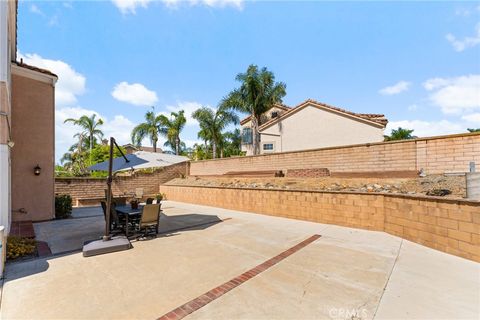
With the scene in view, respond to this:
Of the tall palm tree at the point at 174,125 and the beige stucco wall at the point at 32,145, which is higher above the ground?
the tall palm tree at the point at 174,125

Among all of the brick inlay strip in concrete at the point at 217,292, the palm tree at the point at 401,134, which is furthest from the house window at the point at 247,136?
the brick inlay strip in concrete at the point at 217,292

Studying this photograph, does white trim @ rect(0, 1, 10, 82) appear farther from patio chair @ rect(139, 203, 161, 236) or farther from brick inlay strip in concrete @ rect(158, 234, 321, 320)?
brick inlay strip in concrete @ rect(158, 234, 321, 320)

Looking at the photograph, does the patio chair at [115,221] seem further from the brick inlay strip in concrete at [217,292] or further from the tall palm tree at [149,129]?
the tall palm tree at [149,129]

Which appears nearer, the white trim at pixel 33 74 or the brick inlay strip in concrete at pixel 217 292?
the brick inlay strip in concrete at pixel 217 292

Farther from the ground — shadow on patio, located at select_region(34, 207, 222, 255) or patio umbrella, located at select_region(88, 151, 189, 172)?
patio umbrella, located at select_region(88, 151, 189, 172)

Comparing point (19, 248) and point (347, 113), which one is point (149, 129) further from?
point (19, 248)

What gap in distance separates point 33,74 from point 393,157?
16.4 meters

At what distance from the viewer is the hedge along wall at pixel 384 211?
5.12m

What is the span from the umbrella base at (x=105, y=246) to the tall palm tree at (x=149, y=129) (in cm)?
2760

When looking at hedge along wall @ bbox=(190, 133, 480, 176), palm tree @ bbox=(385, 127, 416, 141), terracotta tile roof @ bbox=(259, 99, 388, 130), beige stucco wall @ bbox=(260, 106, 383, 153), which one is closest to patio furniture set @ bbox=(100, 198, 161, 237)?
hedge along wall @ bbox=(190, 133, 480, 176)

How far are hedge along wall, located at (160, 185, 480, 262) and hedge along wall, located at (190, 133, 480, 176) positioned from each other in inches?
121

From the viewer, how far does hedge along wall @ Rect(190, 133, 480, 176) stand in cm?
798

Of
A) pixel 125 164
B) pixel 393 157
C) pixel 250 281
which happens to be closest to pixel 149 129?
pixel 125 164

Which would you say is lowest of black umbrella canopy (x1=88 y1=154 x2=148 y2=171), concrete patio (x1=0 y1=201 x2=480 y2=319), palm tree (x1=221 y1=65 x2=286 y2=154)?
concrete patio (x1=0 y1=201 x2=480 y2=319)
